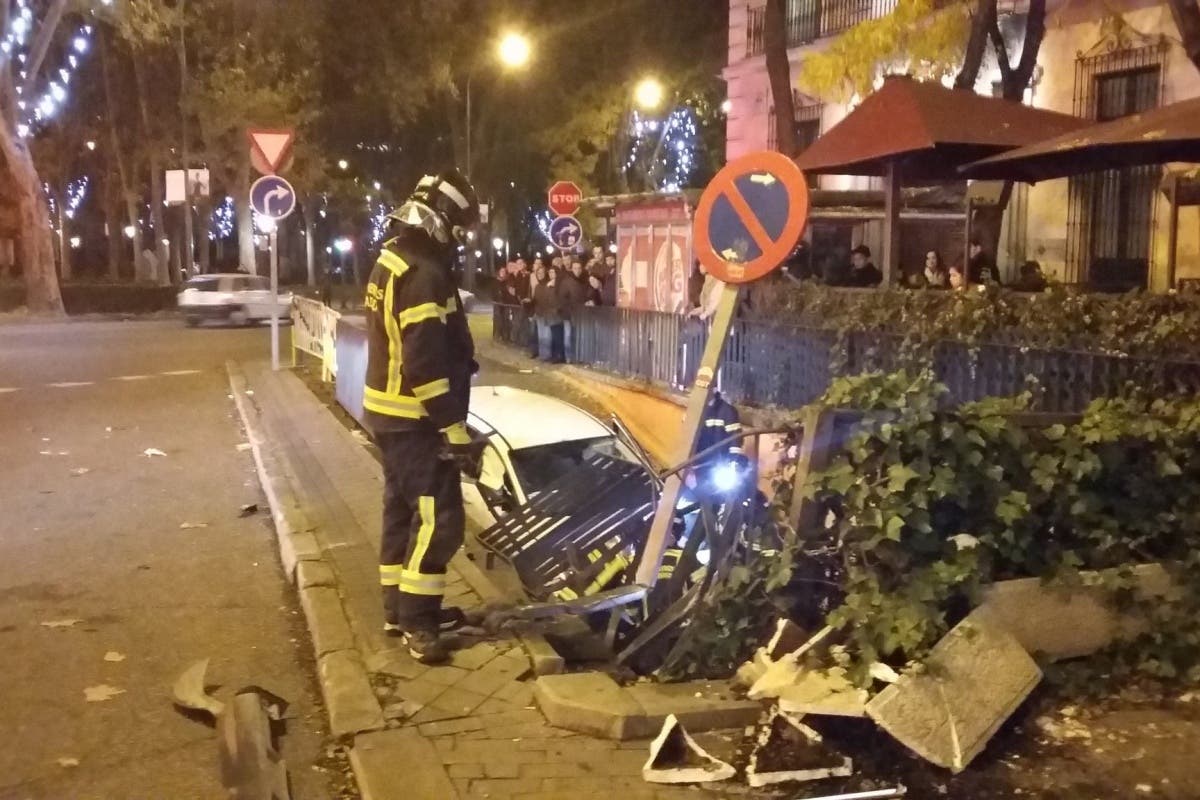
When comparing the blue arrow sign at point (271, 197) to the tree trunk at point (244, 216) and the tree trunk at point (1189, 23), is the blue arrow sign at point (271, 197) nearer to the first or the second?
the tree trunk at point (1189, 23)

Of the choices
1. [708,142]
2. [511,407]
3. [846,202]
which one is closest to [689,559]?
[511,407]

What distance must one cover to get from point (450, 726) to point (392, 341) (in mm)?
1735

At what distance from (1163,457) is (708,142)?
4229cm

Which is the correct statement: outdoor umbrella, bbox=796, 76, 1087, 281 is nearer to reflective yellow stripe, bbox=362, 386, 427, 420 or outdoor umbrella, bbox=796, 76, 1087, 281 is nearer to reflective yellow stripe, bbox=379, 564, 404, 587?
reflective yellow stripe, bbox=362, 386, 427, 420

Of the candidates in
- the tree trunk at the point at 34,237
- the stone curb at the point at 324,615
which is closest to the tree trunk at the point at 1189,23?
the stone curb at the point at 324,615

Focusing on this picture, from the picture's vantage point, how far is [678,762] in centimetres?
460

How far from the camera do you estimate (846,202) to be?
18266mm

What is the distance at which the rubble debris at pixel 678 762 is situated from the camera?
A: 14.8 ft

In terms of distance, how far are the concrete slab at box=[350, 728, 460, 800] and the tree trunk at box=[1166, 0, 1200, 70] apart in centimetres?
1055

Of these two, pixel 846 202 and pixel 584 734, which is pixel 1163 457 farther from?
pixel 846 202

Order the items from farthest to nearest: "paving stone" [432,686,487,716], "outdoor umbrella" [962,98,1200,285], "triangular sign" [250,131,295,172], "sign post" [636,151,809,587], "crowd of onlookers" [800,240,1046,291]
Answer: "triangular sign" [250,131,295,172], "crowd of onlookers" [800,240,1046,291], "outdoor umbrella" [962,98,1200,285], "sign post" [636,151,809,587], "paving stone" [432,686,487,716]

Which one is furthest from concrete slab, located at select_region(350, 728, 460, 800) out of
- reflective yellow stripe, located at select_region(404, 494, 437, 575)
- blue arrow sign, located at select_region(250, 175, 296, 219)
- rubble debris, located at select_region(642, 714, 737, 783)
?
blue arrow sign, located at select_region(250, 175, 296, 219)

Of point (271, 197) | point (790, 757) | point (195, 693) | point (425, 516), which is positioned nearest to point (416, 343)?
point (425, 516)

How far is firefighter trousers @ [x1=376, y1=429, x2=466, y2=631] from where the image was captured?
567 cm
